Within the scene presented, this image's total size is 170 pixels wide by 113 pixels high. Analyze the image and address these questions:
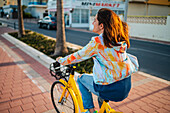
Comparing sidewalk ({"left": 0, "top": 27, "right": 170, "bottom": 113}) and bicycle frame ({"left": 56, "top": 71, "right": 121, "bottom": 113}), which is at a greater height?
bicycle frame ({"left": 56, "top": 71, "right": 121, "bottom": 113})

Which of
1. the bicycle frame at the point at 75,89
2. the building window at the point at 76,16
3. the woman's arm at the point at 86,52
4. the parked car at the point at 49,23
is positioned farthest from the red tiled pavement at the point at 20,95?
the building window at the point at 76,16

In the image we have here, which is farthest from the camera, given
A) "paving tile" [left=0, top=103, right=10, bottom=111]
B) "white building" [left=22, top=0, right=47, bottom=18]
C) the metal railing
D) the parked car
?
"white building" [left=22, top=0, right=47, bottom=18]

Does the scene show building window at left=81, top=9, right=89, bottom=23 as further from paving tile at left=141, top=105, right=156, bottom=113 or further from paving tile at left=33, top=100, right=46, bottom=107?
paving tile at left=141, top=105, right=156, bottom=113

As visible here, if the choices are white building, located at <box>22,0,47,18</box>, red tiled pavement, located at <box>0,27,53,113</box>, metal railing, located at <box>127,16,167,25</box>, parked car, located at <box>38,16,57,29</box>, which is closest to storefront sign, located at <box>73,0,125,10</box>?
parked car, located at <box>38,16,57,29</box>

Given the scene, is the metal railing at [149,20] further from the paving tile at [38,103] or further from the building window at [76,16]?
the paving tile at [38,103]

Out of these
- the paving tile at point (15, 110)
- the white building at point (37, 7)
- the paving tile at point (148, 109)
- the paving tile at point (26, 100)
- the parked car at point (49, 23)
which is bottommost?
the paving tile at point (148, 109)

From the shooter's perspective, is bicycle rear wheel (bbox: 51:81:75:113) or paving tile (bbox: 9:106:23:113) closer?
bicycle rear wheel (bbox: 51:81:75:113)

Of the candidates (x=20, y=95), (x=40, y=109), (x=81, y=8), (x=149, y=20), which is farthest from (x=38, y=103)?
(x=81, y=8)

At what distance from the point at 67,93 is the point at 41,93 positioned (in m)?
1.64

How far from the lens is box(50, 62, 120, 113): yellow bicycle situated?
2.30 meters

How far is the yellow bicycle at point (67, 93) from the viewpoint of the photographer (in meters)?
2.30

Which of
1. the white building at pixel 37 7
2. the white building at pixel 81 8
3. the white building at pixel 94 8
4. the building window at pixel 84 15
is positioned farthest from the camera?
the white building at pixel 37 7

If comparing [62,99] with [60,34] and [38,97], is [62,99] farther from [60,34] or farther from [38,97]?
[60,34]

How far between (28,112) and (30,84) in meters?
1.40
